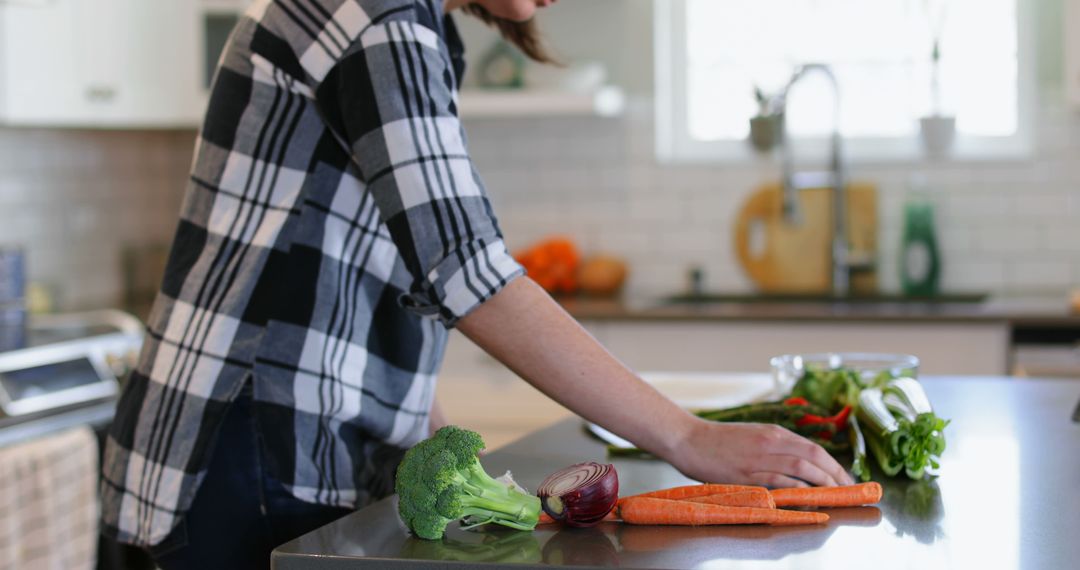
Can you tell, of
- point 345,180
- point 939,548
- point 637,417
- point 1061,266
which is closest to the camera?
point 939,548

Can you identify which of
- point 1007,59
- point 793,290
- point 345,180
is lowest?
point 793,290

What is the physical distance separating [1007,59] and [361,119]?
326 cm

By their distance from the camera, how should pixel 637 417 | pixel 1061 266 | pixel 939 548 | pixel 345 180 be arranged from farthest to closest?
1. pixel 1061 266
2. pixel 345 180
3. pixel 637 417
4. pixel 939 548

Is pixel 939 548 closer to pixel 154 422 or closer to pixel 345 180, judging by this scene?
pixel 345 180

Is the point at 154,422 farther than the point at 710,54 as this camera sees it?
No

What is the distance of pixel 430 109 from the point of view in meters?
1.26

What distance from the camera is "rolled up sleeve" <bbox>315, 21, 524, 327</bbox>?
123 cm

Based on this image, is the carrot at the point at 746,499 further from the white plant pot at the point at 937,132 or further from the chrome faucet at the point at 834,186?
the white plant pot at the point at 937,132

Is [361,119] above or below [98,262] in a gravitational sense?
above

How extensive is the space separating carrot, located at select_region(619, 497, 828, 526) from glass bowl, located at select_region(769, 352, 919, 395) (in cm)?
52

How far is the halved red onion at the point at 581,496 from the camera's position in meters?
1.06

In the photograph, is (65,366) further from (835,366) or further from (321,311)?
(835,366)

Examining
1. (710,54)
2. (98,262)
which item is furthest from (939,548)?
(98,262)

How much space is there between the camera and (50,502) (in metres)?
2.74
